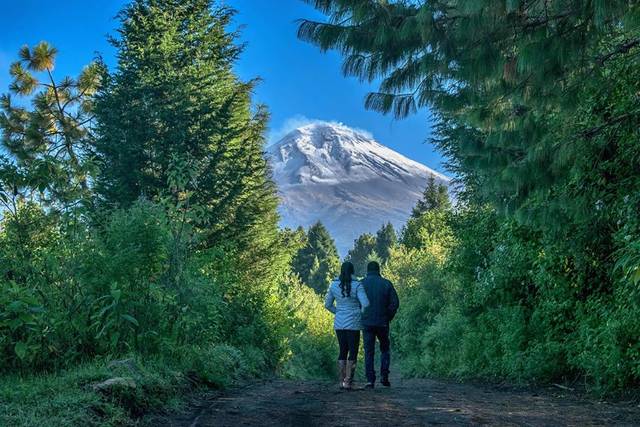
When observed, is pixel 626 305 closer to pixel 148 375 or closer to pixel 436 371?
pixel 148 375

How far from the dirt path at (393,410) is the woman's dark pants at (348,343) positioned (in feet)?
4.32

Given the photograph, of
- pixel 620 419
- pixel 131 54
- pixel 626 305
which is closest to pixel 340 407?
pixel 620 419

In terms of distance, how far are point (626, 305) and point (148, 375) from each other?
6113mm

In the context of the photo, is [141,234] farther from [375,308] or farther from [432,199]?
[432,199]

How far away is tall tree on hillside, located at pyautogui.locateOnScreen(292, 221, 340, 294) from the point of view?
96000mm

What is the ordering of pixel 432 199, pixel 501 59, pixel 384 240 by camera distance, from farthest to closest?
pixel 384 240, pixel 432 199, pixel 501 59

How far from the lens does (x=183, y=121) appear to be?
61.1 ft

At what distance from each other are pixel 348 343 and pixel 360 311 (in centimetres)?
62

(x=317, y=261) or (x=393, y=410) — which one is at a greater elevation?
(x=317, y=261)

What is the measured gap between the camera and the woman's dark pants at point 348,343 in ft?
35.9

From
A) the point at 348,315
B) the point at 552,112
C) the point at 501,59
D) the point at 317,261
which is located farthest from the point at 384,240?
the point at 501,59

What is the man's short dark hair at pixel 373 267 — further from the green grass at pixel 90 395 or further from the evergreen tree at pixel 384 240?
the evergreen tree at pixel 384 240

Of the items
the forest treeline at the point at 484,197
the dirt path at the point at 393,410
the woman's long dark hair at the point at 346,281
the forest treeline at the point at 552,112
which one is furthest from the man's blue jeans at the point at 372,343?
the forest treeline at the point at 552,112

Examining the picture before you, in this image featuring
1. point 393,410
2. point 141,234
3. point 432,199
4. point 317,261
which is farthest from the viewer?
point 317,261
